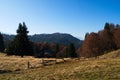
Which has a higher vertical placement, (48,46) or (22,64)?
(48,46)

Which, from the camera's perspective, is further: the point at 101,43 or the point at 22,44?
the point at 101,43

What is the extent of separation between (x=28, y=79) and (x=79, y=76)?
6481 millimetres

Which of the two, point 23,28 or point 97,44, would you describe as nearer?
point 23,28

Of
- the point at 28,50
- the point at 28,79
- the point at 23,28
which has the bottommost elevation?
the point at 28,79

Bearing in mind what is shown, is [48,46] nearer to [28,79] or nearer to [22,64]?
[22,64]

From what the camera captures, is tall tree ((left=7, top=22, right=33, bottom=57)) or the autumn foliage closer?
tall tree ((left=7, top=22, right=33, bottom=57))

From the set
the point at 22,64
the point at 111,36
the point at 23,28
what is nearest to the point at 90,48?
the point at 111,36

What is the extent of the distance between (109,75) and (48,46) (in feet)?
536

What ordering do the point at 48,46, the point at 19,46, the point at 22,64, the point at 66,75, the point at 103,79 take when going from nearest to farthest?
the point at 103,79
the point at 66,75
the point at 22,64
the point at 19,46
the point at 48,46

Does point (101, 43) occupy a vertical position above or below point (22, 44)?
above

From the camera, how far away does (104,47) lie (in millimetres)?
112250

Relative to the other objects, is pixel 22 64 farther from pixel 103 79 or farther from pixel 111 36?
pixel 111 36

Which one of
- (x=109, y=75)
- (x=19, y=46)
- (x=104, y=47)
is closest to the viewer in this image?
(x=109, y=75)

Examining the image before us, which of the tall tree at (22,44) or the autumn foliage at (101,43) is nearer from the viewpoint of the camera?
the tall tree at (22,44)
